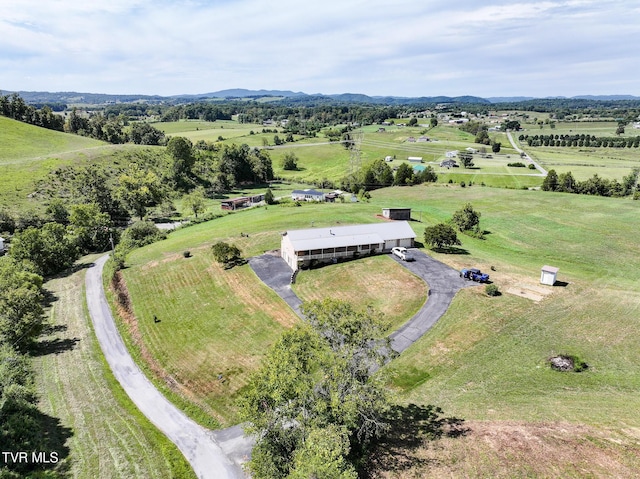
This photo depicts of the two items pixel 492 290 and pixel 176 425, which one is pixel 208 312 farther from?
pixel 492 290

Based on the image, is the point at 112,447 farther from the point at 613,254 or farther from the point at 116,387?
the point at 613,254

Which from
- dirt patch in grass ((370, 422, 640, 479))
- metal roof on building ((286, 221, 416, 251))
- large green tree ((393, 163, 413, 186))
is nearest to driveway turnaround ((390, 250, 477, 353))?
metal roof on building ((286, 221, 416, 251))

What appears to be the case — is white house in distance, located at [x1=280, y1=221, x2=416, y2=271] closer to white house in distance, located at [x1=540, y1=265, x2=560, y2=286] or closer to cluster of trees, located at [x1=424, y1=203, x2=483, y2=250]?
cluster of trees, located at [x1=424, y1=203, x2=483, y2=250]

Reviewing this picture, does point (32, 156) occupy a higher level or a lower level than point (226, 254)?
higher

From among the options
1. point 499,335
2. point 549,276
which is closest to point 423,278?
point 499,335

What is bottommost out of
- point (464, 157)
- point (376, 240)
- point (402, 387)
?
point (402, 387)

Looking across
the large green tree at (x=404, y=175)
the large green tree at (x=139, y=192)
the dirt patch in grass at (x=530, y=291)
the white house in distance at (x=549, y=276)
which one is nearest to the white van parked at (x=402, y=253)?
the dirt patch in grass at (x=530, y=291)

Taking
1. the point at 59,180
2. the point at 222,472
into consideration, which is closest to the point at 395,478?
the point at 222,472
